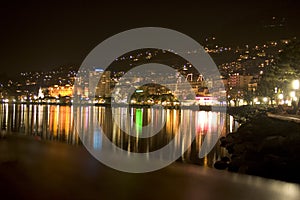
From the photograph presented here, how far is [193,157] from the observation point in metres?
13.5

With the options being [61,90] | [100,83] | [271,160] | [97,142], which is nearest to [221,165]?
[271,160]

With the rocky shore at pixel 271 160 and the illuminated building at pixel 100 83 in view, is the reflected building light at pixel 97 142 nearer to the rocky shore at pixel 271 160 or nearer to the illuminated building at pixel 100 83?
the rocky shore at pixel 271 160

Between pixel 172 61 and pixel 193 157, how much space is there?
477 ft

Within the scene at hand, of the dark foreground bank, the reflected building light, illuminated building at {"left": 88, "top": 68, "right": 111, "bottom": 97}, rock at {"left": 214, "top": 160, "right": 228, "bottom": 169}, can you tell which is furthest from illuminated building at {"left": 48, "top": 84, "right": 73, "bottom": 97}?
the dark foreground bank

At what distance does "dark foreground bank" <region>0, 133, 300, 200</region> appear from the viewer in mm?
6409

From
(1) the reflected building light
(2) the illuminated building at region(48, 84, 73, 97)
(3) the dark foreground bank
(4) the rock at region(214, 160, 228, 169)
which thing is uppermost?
(2) the illuminated building at region(48, 84, 73, 97)

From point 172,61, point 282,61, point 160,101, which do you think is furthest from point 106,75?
point 282,61

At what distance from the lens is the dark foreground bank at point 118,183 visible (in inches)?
252

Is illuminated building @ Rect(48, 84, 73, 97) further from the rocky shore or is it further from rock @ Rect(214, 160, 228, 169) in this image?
rock @ Rect(214, 160, 228, 169)

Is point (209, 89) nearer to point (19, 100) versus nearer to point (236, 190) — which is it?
point (19, 100)

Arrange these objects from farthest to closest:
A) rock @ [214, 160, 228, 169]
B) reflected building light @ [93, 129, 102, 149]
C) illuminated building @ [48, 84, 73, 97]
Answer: illuminated building @ [48, 84, 73, 97] < reflected building light @ [93, 129, 102, 149] < rock @ [214, 160, 228, 169]

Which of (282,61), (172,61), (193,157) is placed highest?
(172,61)

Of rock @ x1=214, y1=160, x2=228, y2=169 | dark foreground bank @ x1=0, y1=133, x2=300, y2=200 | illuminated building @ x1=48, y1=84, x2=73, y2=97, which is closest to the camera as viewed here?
dark foreground bank @ x1=0, y1=133, x2=300, y2=200

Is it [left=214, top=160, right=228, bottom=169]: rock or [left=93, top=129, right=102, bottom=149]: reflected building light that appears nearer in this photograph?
[left=214, top=160, right=228, bottom=169]: rock
